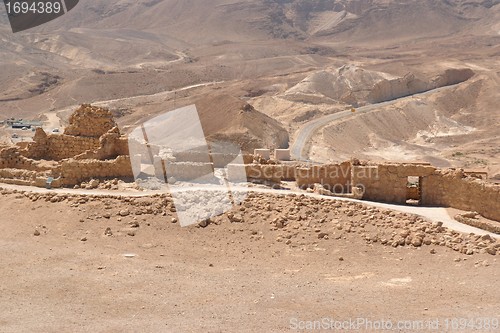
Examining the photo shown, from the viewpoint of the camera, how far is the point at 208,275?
12.9 m

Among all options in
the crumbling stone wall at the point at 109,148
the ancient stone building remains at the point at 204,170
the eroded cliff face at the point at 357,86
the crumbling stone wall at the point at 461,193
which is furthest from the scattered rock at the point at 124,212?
the eroded cliff face at the point at 357,86

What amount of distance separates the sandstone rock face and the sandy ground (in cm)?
489

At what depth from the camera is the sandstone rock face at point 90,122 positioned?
21547mm

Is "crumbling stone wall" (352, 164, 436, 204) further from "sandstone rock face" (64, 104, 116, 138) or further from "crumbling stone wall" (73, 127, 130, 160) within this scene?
"sandstone rock face" (64, 104, 116, 138)

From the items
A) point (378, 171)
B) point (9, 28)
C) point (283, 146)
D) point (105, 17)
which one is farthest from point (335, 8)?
point (378, 171)

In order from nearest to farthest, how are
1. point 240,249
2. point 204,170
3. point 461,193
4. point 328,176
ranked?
1. point 240,249
2. point 461,193
3. point 328,176
4. point 204,170

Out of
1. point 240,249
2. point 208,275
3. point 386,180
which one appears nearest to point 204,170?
point 240,249

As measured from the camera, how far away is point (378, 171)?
1767 cm

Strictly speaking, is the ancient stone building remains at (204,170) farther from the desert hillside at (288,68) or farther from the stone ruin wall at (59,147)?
the desert hillside at (288,68)

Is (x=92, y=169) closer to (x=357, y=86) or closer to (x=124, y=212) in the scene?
(x=124, y=212)

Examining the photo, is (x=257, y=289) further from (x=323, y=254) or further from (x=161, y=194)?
(x=161, y=194)

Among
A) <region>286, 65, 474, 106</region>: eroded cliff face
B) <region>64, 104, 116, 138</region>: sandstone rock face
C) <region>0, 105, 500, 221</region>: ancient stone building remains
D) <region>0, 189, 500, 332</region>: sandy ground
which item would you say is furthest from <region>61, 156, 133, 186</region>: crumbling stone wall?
<region>286, 65, 474, 106</region>: eroded cliff face

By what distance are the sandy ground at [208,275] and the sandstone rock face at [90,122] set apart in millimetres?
4886

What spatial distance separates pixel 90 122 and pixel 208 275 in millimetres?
10780
